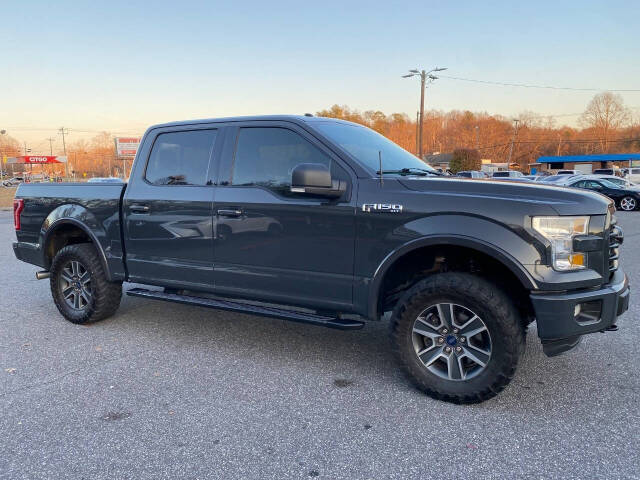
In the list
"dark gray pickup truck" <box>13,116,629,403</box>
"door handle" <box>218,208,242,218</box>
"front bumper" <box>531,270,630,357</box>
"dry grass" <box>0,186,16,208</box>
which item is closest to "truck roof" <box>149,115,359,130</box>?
"dark gray pickup truck" <box>13,116,629,403</box>

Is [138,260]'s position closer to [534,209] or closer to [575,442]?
[534,209]

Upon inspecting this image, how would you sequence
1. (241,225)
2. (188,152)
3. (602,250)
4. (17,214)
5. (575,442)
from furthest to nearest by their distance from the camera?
(17,214) → (188,152) → (241,225) → (602,250) → (575,442)

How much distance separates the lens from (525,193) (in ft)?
10.1

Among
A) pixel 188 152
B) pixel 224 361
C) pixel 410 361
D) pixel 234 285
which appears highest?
pixel 188 152

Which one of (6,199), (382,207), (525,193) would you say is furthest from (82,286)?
(6,199)

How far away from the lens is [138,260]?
4652mm

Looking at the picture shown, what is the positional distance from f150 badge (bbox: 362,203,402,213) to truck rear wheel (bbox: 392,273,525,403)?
1.70ft

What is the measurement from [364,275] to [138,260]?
2328 millimetres

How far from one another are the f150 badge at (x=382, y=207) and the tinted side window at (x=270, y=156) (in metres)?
0.48

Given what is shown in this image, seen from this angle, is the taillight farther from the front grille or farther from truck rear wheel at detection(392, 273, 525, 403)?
the front grille

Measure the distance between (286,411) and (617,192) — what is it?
21650 millimetres

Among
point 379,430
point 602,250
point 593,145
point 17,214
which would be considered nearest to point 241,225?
point 379,430

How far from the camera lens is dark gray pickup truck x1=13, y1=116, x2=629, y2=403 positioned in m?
A: 3.02

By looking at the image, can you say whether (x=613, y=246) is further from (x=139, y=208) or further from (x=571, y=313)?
(x=139, y=208)
